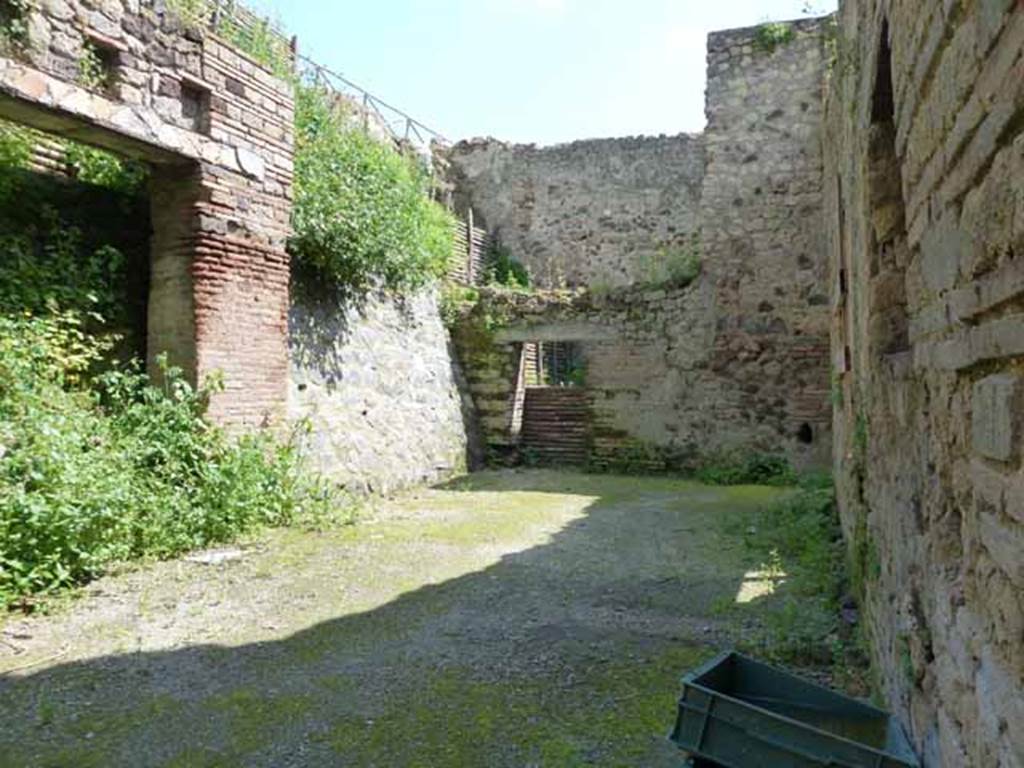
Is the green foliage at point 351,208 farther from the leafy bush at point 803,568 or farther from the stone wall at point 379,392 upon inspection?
the leafy bush at point 803,568

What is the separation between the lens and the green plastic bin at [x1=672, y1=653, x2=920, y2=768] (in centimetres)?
205

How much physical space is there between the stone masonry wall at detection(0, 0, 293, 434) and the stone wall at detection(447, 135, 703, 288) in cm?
821

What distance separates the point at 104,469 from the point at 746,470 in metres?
7.39

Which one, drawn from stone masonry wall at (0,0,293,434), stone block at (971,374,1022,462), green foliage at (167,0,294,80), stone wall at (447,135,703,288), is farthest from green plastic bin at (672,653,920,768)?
stone wall at (447,135,703,288)

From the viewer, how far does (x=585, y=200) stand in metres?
14.8

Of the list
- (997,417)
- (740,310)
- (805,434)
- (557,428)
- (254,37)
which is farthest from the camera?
(557,428)

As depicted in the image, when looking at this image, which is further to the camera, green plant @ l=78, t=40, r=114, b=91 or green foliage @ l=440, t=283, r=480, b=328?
green foliage @ l=440, t=283, r=480, b=328

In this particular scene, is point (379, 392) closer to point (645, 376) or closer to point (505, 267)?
point (645, 376)

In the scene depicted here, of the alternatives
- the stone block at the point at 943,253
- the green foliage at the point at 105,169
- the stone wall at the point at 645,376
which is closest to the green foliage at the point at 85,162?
the green foliage at the point at 105,169

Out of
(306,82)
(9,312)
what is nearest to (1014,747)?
(9,312)

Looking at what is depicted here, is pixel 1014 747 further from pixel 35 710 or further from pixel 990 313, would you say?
pixel 35 710

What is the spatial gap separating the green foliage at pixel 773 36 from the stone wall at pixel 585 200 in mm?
3875

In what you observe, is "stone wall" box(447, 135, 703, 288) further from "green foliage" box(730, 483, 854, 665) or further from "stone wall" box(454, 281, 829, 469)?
"green foliage" box(730, 483, 854, 665)

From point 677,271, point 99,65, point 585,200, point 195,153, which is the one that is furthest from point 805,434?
point 99,65
